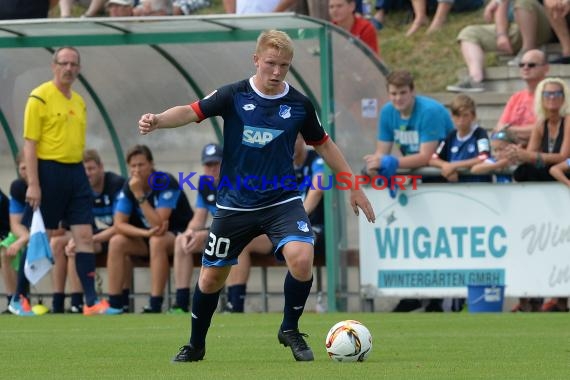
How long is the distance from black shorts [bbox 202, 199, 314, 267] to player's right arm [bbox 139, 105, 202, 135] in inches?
25.8

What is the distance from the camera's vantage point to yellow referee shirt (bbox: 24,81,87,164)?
14391 millimetres

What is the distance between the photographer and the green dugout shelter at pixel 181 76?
15.0 meters

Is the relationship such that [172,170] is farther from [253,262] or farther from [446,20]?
[446,20]

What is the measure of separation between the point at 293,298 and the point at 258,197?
2.21ft

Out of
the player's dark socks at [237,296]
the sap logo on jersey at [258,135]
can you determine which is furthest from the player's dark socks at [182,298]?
the sap logo on jersey at [258,135]

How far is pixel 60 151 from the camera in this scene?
14.4m

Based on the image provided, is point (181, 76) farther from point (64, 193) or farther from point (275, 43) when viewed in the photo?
point (275, 43)

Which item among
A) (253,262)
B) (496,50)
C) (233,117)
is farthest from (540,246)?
(233,117)

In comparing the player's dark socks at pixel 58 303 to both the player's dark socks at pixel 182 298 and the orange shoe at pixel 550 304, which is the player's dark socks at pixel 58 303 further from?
the orange shoe at pixel 550 304

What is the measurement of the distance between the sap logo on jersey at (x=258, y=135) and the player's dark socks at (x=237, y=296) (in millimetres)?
6488

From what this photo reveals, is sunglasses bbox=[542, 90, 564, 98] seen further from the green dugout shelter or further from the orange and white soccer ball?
the orange and white soccer ball

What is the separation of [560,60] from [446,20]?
3741 mm

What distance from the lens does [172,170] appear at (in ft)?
55.7

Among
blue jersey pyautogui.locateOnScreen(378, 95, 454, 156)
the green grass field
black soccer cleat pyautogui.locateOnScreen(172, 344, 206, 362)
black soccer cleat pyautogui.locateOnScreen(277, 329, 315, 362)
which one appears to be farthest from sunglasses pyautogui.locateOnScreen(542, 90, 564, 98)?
black soccer cleat pyautogui.locateOnScreen(172, 344, 206, 362)
